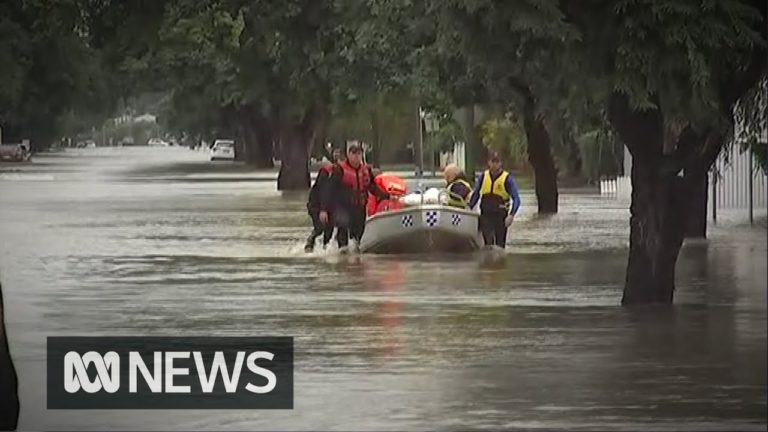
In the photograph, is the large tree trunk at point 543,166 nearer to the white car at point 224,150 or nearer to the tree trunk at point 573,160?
the tree trunk at point 573,160

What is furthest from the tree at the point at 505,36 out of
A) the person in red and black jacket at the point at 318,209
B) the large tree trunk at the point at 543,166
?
the large tree trunk at the point at 543,166

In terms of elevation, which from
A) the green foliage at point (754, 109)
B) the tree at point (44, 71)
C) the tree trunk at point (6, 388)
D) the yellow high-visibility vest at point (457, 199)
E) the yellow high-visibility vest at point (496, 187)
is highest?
the tree at point (44, 71)

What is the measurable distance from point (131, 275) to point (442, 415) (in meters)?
12.6

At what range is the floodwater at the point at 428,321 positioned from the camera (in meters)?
11.8

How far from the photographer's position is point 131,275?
2389 cm

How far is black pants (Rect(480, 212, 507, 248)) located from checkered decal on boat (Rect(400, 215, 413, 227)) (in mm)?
1069

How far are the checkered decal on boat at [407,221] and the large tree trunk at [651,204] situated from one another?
31.9 ft

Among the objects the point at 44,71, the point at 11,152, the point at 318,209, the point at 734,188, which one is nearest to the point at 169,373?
the point at 318,209

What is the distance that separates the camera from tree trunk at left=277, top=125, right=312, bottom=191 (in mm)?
58750

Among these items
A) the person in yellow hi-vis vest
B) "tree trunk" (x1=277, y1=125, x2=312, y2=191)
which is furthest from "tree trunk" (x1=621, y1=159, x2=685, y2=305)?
"tree trunk" (x1=277, y1=125, x2=312, y2=191)

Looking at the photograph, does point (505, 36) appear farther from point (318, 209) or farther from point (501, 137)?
point (501, 137)

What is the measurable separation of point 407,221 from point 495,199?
1.42 meters

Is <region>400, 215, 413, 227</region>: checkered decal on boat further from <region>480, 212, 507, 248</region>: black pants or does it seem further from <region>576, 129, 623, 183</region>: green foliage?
<region>576, 129, 623, 183</region>: green foliage

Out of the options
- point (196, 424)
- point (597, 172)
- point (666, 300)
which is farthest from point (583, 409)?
point (597, 172)
